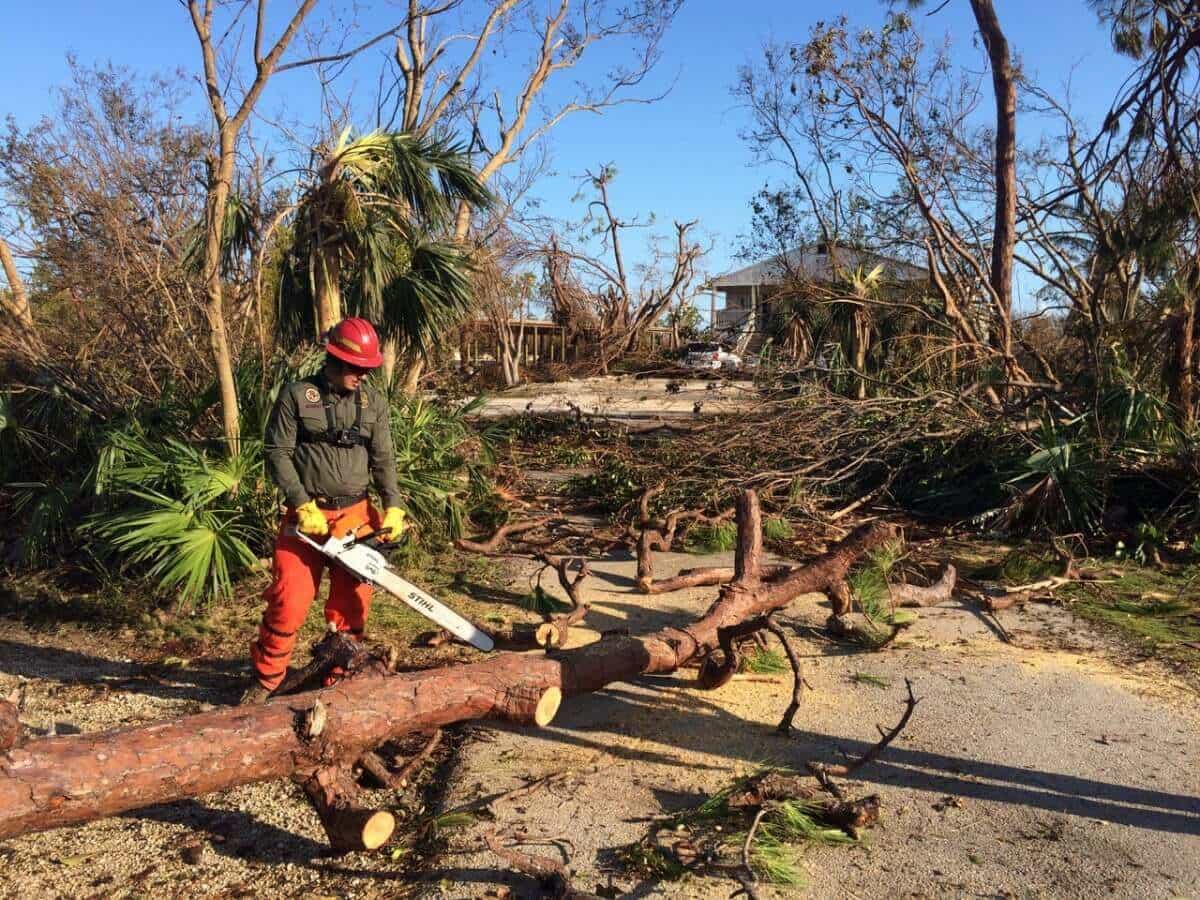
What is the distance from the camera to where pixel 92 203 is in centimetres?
702

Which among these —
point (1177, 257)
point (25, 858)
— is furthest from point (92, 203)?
point (1177, 257)

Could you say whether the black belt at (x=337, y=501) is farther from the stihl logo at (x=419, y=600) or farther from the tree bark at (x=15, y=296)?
the tree bark at (x=15, y=296)

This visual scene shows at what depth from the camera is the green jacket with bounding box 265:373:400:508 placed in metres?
4.26

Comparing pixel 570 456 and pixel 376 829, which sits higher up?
pixel 570 456

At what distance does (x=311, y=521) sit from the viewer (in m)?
4.08

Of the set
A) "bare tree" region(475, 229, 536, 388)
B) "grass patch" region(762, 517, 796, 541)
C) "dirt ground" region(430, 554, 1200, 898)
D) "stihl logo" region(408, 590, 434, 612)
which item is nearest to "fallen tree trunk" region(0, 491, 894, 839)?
"dirt ground" region(430, 554, 1200, 898)

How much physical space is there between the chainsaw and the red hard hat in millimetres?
836

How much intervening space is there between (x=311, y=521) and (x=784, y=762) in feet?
7.74

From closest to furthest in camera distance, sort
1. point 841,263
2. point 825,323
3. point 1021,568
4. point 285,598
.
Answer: point 285,598
point 1021,568
point 825,323
point 841,263

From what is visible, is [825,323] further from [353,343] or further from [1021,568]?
[353,343]

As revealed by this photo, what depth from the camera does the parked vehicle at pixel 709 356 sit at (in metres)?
10.5

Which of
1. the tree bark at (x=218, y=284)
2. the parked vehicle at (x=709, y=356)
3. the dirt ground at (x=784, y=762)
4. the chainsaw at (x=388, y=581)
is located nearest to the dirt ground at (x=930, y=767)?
the dirt ground at (x=784, y=762)

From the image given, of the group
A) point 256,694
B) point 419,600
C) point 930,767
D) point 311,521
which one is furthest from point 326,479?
point 930,767

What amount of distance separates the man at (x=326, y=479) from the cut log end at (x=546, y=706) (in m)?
1.19
